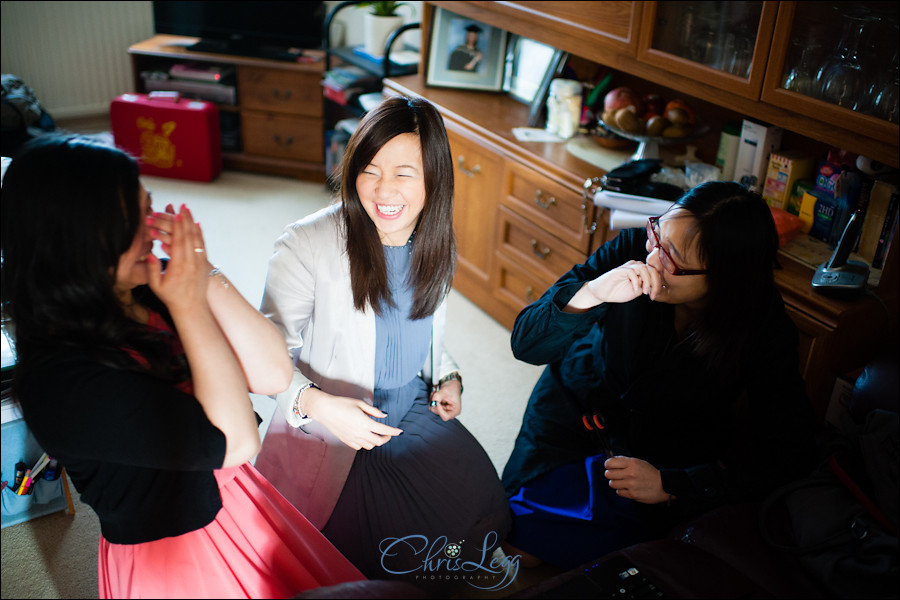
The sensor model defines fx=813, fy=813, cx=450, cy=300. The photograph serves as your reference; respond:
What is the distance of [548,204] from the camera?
100 inches

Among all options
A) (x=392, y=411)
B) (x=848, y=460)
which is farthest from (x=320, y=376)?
(x=848, y=460)

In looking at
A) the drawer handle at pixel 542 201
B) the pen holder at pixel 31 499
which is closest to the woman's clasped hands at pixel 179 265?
the pen holder at pixel 31 499

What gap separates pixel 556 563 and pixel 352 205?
921mm

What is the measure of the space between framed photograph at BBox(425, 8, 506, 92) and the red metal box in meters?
1.25

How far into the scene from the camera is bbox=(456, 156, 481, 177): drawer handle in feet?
9.22

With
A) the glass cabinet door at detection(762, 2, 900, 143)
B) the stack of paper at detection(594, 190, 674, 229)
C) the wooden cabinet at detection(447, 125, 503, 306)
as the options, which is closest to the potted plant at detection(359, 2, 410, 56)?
the wooden cabinet at detection(447, 125, 503, 306)

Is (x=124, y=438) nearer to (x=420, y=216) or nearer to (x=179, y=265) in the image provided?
(x=179, y=265)

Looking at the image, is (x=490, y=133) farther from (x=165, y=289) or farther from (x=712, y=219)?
(x=165, y=289)

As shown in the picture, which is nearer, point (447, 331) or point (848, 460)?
point (848, 460)

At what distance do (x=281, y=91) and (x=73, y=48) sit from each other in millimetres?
1239

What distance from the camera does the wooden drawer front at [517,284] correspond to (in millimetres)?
2689

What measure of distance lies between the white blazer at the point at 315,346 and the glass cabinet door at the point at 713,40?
105 centimetres

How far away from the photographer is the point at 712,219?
1.50m

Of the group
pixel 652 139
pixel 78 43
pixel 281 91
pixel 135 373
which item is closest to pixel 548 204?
pixel 652 139
